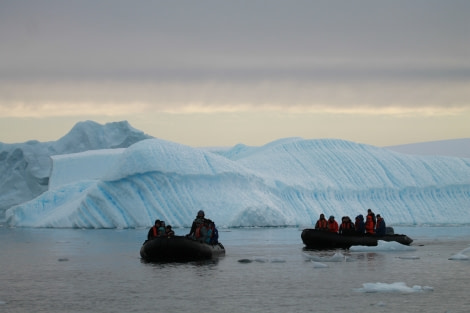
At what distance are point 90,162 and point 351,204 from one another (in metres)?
17.7

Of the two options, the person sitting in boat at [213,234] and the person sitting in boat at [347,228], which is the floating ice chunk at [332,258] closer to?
the person sitting in boat at [213,234]

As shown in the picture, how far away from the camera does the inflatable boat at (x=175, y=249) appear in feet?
76.0

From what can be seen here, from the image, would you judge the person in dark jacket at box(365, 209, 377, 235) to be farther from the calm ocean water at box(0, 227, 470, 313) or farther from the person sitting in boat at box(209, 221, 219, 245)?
the person sitting in boat at box(209, 221, 219, 245)

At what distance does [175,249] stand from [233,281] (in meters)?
4.33

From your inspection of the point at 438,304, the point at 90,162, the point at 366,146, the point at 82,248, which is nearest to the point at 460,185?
the point at 366,146

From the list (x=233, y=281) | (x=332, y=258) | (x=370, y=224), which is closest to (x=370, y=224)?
(x=370, y=224)

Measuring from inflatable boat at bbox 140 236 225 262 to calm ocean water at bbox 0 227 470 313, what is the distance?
400mm

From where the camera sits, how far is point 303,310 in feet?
48.8

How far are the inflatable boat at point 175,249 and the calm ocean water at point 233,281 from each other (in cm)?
40

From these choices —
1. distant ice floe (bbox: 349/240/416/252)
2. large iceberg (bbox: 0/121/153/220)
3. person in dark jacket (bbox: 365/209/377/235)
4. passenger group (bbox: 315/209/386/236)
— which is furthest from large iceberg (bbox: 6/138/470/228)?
distant ice floe (bbox: 349/240/416/252)

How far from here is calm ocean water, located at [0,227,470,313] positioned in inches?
607

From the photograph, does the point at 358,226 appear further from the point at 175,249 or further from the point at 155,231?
the point at 175,249

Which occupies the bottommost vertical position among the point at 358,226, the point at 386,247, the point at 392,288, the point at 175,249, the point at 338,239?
the point at 392,288

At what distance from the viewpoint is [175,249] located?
23156mm
